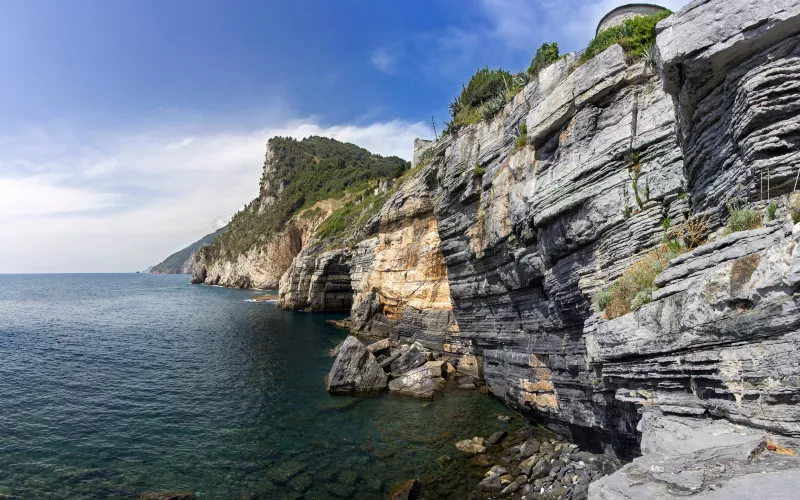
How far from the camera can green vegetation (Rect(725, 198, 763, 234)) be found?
8.70 metres

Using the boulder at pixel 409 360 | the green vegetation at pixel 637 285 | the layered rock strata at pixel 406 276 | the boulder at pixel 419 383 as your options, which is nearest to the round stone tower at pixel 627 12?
the green vegetation at pixel 637 285

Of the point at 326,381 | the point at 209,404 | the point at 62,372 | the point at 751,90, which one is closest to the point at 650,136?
the point at 751,90

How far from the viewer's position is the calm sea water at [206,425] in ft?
51.1

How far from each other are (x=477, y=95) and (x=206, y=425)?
28.6 metres

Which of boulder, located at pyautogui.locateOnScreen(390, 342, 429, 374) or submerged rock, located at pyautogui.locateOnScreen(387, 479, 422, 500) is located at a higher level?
boulder, located at pyautogui.locateOnScreen(390, 342, 429, 374)

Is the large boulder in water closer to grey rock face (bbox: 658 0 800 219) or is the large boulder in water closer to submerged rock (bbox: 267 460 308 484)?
submerged rock (bbox: 267 460 308 484)

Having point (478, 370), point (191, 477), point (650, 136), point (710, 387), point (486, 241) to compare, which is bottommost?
point (191, 477)

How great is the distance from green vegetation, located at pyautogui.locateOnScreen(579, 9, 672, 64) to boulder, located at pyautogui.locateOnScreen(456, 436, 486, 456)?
56.5 feet

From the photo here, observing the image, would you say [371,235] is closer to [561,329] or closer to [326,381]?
[326,381]

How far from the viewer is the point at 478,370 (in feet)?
96.2

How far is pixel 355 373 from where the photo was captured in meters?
26.9

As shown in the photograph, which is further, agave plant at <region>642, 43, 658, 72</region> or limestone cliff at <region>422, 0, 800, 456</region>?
agave plant at <region>642, 43, 658, 72</region>

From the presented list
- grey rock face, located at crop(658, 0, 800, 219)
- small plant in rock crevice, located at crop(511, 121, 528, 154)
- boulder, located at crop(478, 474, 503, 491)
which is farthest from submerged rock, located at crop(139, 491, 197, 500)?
small plant in rock crevice, located at crop(511, 121, 528, 154)

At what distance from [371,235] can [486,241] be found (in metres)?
28.7
